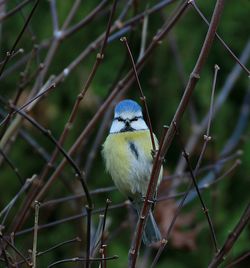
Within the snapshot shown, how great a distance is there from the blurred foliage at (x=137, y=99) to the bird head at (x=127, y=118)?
88cm

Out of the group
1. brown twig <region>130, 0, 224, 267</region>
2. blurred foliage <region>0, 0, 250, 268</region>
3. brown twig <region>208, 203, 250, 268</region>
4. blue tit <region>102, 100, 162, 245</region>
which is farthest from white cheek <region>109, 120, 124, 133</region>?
brown twig <region>208, 203, 250, 268</region>

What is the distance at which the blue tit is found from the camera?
10.7ft

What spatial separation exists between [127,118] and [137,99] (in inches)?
44.8

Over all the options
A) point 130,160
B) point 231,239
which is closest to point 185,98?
point 231,239

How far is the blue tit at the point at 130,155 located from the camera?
3.28 meters

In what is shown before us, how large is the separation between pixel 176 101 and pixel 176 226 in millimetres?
1014

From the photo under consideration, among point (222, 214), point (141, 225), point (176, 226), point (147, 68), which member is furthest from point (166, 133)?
point (147, 68)

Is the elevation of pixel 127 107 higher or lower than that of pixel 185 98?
higher

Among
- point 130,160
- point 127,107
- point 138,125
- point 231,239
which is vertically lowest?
point 231,239

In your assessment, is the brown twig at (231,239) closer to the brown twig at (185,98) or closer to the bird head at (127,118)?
the brown twig at (185,98)

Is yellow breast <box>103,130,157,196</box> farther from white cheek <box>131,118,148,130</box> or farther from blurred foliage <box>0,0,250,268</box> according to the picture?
blurred foliage <box>0,0,250,268</box>

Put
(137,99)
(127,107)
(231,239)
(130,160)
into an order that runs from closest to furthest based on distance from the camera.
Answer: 1. (231,239)
2. (130,160)
3. (127,107)
4. (137,99)

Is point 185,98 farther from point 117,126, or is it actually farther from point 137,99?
point 137,99

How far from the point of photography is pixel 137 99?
461cm
